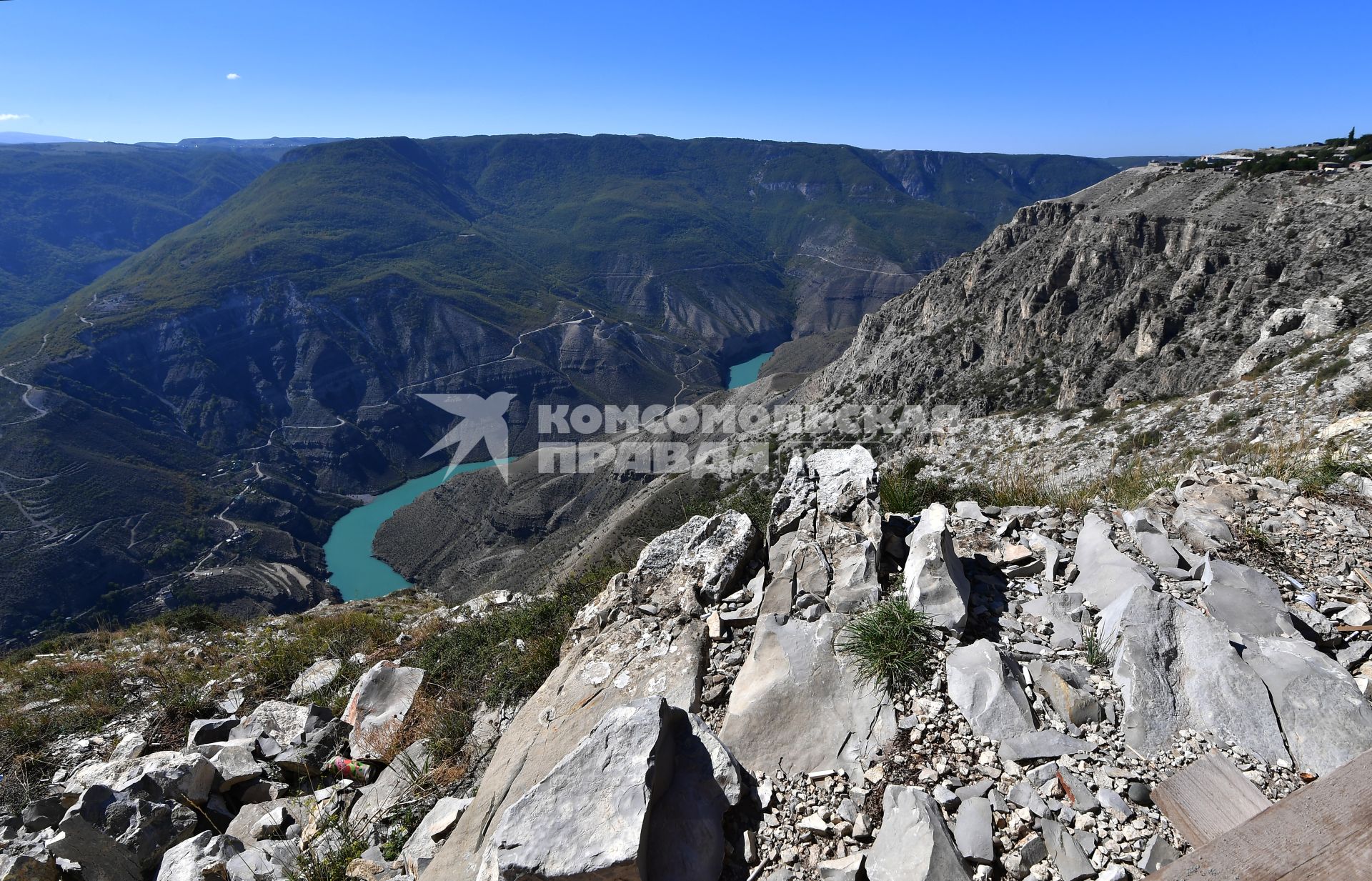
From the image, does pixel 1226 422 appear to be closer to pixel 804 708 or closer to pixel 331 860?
pixel 804 708

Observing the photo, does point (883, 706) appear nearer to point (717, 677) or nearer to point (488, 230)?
point (717, 677)

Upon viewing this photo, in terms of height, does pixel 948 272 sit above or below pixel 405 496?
above

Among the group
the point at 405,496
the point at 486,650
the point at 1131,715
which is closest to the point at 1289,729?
the point at 1131,715

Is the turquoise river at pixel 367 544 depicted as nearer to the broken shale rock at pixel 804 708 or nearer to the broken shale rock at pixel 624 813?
the broken shale rock at pixel 804 708

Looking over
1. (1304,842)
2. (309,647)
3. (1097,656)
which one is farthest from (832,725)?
(309,647)

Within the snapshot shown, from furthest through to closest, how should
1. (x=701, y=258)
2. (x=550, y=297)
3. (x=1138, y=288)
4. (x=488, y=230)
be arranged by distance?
(x=488, y=230) → (x=701, y=258) → (x=550, y=297) → (x=1138, y=288)

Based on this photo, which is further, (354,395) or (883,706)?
(354,395)

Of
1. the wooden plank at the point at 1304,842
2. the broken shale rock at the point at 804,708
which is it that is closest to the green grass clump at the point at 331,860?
the broken shale rock at the point at 804,708

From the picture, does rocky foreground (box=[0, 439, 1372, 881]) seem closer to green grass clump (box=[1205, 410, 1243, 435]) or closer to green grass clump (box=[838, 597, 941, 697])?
green grass clump (box=[838, 597, 941, 697])
